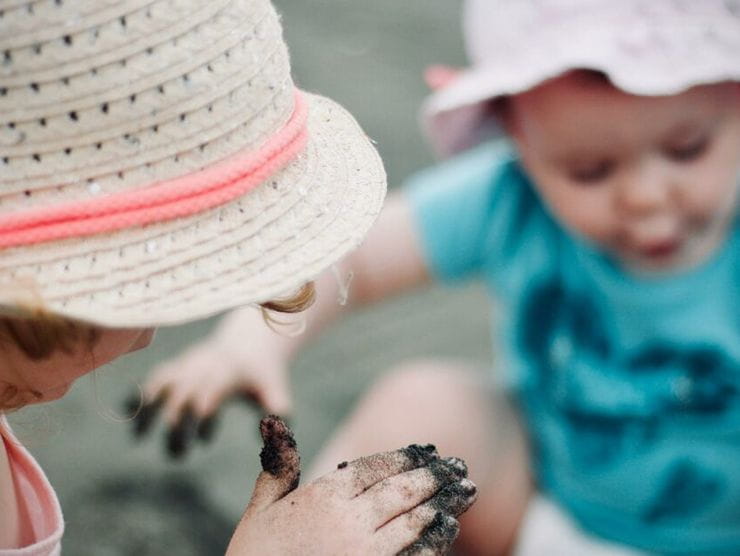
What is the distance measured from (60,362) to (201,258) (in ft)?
0.48

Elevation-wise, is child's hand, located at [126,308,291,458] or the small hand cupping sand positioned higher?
the small hand cupping sand

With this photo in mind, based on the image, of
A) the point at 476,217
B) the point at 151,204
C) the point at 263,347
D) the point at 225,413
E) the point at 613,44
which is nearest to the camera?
the point at 151,204

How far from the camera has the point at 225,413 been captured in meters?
1.80

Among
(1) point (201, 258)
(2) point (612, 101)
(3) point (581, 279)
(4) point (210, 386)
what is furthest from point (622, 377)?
(1) point (201, 258)

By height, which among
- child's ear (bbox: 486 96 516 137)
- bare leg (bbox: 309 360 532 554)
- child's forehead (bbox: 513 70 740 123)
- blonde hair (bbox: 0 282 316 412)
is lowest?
bare leg (bbox: 309 360 532 554)

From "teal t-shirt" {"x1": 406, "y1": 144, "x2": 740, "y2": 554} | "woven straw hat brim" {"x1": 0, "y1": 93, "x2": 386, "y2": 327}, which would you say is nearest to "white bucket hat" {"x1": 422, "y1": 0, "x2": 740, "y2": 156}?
"teal t-shirt" {"x1": 406, "y1": 144, "x2": 740, "y2": 554}

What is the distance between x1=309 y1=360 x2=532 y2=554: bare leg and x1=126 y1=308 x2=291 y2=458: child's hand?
5.7 inches

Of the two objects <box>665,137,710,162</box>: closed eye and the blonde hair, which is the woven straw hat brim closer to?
the blonde hair

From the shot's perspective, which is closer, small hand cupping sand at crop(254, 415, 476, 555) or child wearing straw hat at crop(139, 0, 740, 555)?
small hand cupping sand at crop(254, 415, 476, 555)

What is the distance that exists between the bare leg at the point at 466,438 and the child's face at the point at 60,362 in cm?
63

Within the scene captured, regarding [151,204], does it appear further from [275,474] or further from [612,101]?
[612,101]

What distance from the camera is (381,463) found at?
854mm

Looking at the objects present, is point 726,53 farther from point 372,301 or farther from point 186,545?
point 186,545

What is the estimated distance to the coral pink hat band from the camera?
2.40 feet
